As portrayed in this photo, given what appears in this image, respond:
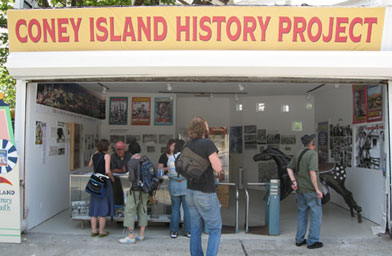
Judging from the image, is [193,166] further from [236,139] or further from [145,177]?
[236,139]

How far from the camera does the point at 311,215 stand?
177 inches

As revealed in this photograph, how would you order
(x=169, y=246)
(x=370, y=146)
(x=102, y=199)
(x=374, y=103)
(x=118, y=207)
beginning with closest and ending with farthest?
(x=169, y=246), (x=102, y=199), (x=118, y=207), (x=374, y=103), (x=370, y=146)

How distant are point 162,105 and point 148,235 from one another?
15.8ft

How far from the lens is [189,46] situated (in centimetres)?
509

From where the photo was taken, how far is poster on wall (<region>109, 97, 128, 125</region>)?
9.22 metres

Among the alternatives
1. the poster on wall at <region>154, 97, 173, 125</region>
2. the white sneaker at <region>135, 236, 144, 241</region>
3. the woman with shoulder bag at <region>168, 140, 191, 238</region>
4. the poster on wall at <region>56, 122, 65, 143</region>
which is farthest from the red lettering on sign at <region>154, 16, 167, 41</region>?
the poster on wall at <region>154, 97, 173, 125</region>

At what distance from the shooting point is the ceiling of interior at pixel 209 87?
7598 millimetres

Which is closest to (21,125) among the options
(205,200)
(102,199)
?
(102,199)

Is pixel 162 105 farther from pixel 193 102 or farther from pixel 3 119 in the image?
pixel 3 119

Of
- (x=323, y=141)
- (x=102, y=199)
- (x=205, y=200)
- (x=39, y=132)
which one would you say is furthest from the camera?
(x=323, y=141)

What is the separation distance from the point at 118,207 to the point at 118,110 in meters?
4.29

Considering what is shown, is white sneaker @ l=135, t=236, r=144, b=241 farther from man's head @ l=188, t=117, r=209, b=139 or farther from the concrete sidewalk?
man's head @ l=188, t=117, r=209, b=139

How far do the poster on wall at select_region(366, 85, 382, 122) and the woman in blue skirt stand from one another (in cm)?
472

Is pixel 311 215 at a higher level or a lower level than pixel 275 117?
lower
